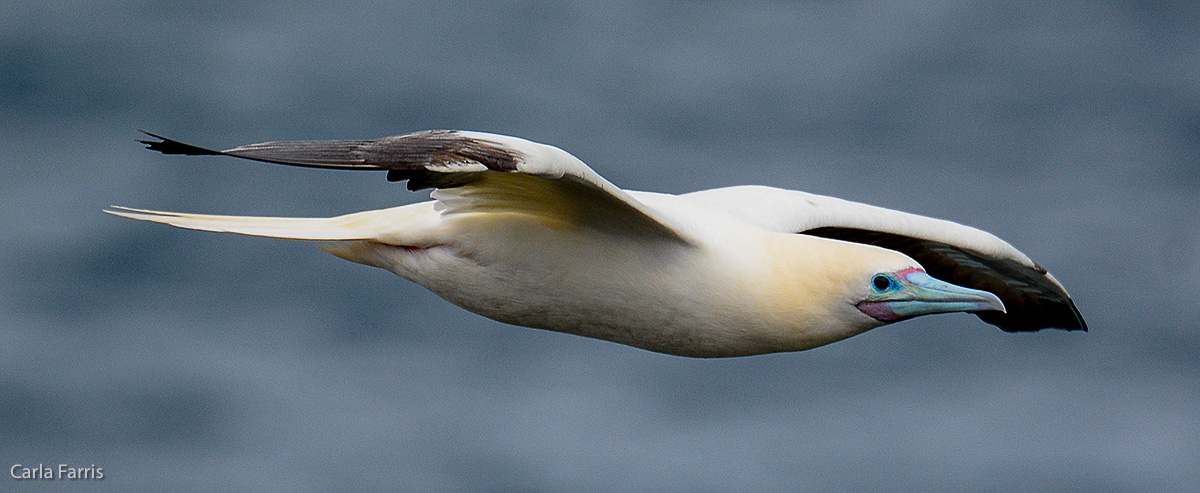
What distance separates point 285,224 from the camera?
839 cm

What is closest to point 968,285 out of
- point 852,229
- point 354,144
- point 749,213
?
point 852,229

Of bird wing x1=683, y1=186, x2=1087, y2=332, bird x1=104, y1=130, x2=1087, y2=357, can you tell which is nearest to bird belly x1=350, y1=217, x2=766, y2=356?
bird x1=104, y1=130, x2=1087, y2=357

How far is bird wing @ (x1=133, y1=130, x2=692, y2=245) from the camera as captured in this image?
682 cm

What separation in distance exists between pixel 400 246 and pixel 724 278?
1.83 metres

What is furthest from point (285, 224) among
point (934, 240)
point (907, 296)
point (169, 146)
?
point (934, 240)

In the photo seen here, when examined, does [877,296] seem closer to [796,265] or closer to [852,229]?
[796,265]

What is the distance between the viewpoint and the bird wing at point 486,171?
269 inches

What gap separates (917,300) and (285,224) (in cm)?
344

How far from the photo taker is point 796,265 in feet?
26.7

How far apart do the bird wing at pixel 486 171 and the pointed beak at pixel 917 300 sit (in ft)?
3.52

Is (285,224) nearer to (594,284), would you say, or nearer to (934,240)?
(594,284)

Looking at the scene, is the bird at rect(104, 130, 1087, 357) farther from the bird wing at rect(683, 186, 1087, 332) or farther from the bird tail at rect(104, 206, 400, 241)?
the bird wing at rect(683, 186, 1087, 332)

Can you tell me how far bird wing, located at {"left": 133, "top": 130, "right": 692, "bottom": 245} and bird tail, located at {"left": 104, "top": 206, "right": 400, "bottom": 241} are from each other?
4.0 inches

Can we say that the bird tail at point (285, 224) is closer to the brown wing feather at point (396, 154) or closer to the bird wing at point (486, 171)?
the bird wing at point (486, 171)
